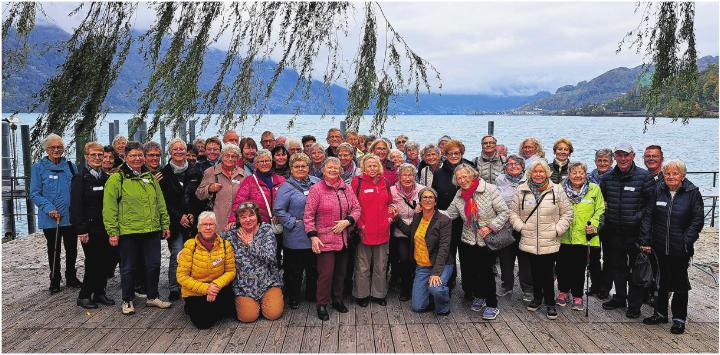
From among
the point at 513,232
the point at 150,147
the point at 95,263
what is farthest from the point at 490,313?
the point at 95,263

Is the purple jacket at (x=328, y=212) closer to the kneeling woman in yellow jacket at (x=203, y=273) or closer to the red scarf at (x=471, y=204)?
the kneeling woman in yellow jacket at (x=203, y=273)

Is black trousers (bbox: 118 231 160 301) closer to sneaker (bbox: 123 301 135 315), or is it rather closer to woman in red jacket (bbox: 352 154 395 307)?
sneaker (bbox: 123 301 135 315)

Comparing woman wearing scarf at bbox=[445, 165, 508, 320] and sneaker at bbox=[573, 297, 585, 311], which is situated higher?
woman wearing scarf at bbox=[445, 165, 508, 320]

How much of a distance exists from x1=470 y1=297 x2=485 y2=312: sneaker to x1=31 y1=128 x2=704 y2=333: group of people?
0.5 inches

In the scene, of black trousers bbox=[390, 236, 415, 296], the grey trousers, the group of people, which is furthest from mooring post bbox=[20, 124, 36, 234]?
black trousers bbox=[390, 236, 415, 296]

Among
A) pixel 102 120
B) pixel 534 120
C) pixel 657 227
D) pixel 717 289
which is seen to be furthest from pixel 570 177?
pixel 534 120

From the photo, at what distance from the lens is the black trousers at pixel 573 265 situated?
17.0ft

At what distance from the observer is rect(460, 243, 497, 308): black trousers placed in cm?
498

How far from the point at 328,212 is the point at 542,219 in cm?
196

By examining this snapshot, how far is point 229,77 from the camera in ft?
18.9

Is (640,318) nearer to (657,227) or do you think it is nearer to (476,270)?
(657,227)

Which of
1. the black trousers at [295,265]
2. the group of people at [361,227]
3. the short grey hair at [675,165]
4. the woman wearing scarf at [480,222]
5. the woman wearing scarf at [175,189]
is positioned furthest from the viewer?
the woman wearing scarf at [175,189]

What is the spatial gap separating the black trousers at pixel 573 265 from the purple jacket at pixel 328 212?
205 centimetres

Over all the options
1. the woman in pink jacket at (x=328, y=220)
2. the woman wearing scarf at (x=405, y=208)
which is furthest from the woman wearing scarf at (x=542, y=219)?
the woman in pink jacket at (x=328, y=220)
